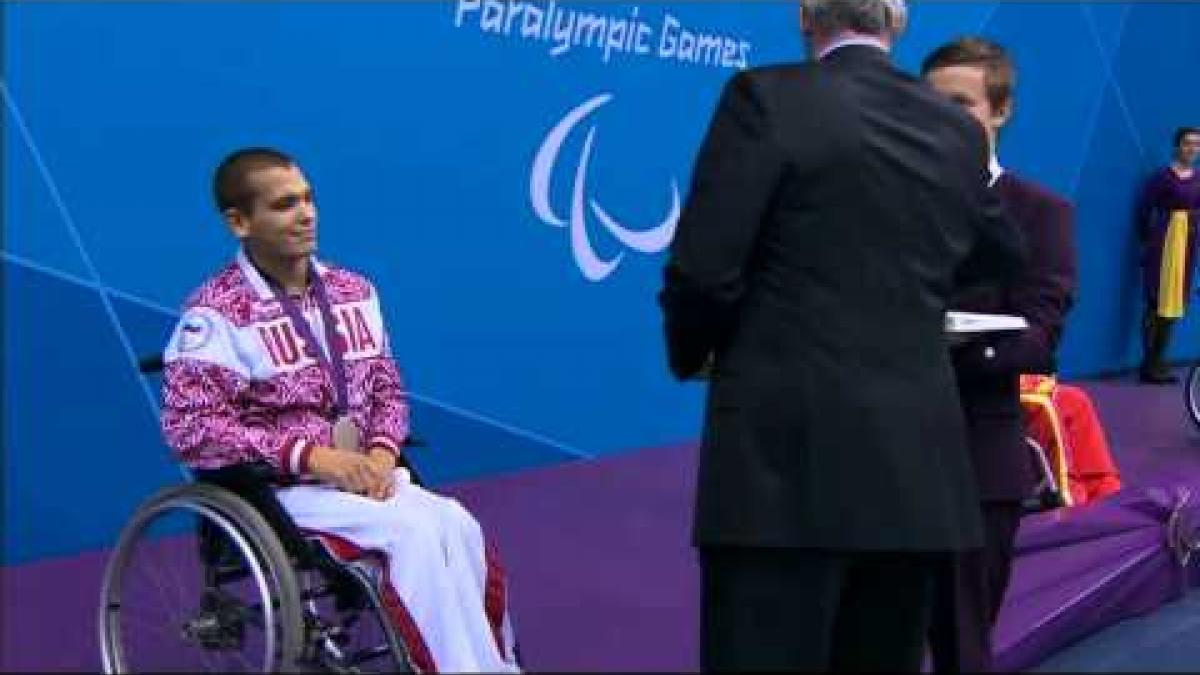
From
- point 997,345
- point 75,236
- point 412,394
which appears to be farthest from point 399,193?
point 997,345

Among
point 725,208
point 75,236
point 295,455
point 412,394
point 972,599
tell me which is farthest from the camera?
point 412,394

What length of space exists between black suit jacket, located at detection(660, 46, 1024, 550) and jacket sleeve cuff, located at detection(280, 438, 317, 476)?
2.74 feet

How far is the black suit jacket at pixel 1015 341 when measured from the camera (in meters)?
2.23

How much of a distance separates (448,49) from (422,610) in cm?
223

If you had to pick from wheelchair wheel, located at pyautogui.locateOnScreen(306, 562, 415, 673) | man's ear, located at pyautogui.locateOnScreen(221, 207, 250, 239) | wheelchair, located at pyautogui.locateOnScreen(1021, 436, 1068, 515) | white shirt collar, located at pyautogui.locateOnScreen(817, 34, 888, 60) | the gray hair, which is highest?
the gray hair

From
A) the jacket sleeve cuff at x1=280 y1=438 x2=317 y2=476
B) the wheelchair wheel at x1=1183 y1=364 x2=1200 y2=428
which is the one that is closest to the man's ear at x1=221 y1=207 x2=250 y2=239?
the jacket sleeve cuff at x1=280 y1=438 x2=317 y2=476

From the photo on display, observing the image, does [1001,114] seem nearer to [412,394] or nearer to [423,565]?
[423,565]

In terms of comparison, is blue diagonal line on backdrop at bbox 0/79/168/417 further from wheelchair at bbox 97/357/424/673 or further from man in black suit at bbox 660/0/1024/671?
man in black suit at bbox 660/0/1024/671

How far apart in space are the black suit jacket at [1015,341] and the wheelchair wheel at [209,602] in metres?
1.10

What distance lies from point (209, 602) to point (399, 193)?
6.09 feet

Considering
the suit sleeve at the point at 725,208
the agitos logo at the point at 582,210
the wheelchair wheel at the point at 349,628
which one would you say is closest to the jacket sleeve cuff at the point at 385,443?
the wheelchair wheel at the point at 349,628

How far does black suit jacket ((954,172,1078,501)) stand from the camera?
2.23 metres

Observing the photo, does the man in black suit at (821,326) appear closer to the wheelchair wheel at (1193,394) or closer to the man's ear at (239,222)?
the man's ear at (239,222)

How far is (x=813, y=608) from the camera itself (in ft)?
6.39
